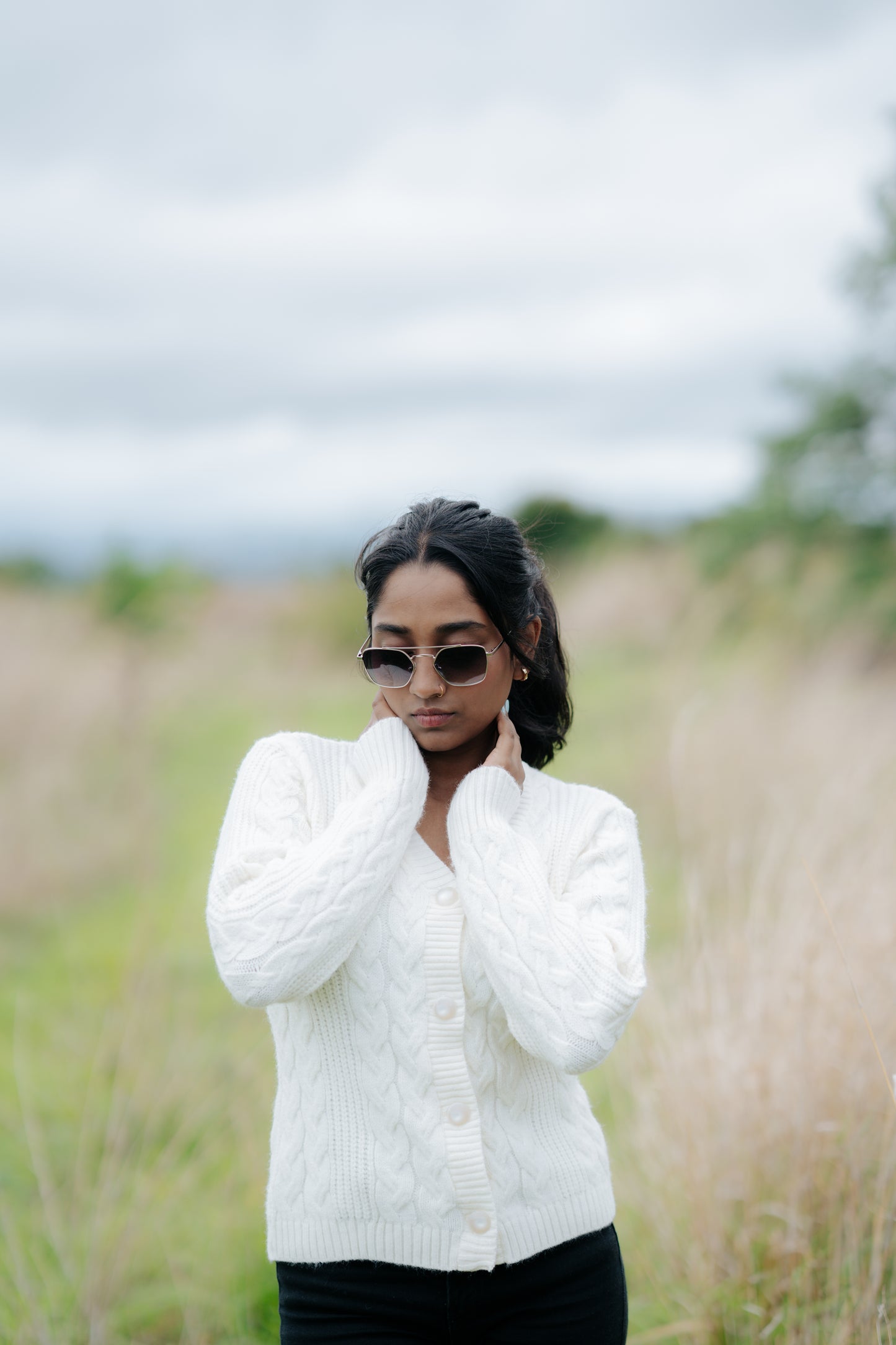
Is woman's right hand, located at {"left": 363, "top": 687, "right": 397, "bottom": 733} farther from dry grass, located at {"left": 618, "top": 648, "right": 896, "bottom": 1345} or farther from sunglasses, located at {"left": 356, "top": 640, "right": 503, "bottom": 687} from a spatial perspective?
dry grass, located at {"left": 618, "top": 648, "right": 896, "bottom": 1345}

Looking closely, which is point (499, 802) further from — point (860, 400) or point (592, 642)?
A: point (592, 642)

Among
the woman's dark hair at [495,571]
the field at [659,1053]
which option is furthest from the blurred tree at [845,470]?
the woman's dark hair at [495,571]

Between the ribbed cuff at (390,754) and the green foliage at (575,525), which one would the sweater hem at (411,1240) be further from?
the green foliage at (575,525)

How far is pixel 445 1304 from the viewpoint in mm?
1760

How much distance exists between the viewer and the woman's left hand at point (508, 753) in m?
1.95

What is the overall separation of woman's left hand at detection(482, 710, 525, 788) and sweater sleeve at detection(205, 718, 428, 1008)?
12cm

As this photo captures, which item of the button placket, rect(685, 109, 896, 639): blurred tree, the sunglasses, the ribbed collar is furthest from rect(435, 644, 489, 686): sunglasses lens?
rect(685, 109, 896, 639): blurred tree

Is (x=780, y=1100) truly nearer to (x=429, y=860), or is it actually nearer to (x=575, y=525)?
(x=429, y=860)

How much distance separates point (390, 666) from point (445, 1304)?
0.96 meters

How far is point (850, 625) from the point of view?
34.8 feet

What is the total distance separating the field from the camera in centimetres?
269

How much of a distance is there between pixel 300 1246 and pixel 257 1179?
1923 mm

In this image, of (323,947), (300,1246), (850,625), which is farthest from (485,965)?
(850,625)

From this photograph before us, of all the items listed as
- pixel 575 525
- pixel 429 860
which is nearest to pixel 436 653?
pixel 429 860
